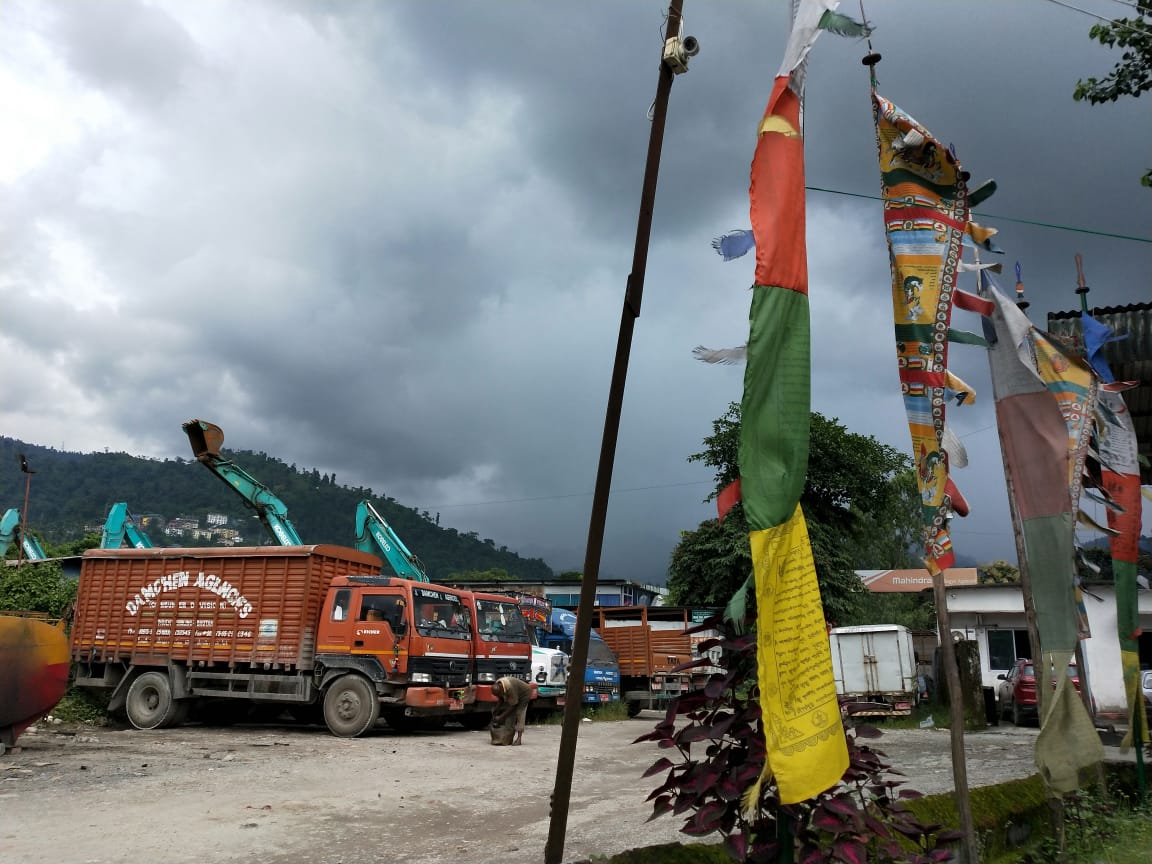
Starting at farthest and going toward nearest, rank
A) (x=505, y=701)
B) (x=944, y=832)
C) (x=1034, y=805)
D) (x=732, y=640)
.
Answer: (x=505, y=701), (x=1034, y=805), (x=944, y=832), (x=732, y=640)

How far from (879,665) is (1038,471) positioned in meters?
15.3

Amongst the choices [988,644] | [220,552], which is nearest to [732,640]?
[220,552]

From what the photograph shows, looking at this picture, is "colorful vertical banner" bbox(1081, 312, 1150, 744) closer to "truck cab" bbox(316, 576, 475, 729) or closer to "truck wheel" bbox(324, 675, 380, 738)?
"truck cab" bbox(316, 576, 475, 729)

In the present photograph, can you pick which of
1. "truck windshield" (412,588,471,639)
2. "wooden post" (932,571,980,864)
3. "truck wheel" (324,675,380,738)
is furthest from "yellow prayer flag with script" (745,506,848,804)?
"truck wheel" (324,675,380,738)

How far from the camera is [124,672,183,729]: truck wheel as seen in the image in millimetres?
15438

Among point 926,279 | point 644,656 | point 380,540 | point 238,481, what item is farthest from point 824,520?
point 926,279

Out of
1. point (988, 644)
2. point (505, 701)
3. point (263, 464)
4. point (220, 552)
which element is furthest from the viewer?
point (263, 464)

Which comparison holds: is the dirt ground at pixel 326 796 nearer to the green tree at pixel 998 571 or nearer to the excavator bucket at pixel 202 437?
the excavator bucket at pixel 202 437

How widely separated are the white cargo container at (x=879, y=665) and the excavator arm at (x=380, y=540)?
10.0 meters

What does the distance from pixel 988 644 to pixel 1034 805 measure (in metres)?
24.0

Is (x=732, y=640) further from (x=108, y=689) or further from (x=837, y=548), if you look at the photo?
(x=837, y=548)

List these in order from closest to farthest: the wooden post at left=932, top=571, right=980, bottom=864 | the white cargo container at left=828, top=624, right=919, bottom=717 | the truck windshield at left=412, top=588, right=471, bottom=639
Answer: the wooden post at left=932, top=571, right=980, bottom=864, the truck windshield at left=412, top=588, right=471, bottom=639, the white cargo container at left=828, top=624, right=919, bottom=717

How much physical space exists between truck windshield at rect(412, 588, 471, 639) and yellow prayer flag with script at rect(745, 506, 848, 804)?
12.0 meters

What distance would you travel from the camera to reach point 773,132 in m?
3.57
